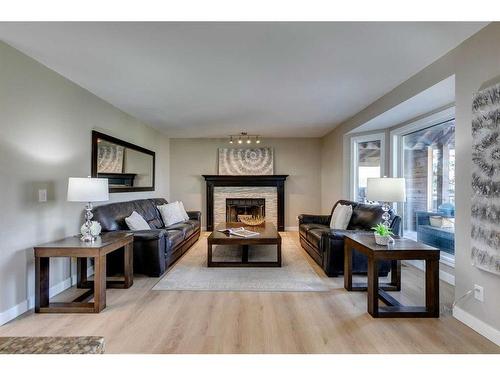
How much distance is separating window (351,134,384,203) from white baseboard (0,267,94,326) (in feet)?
15.7

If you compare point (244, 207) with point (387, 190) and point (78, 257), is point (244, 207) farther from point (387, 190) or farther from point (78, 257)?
point (78, 257)

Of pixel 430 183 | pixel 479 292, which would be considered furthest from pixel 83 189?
pixel 430 183

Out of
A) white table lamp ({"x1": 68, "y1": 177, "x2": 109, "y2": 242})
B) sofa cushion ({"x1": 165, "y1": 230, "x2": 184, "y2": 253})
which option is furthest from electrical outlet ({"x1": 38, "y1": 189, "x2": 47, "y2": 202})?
sofa cushion ({"x1": 165, "y1": 230, "x2": 184, "y2": 253})

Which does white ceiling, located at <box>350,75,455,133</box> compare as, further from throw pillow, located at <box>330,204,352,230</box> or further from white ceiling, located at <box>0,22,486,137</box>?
throw pillow, located at <box>330,204,352,230</box>

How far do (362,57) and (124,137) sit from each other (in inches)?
150

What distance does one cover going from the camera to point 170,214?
520 centimetres

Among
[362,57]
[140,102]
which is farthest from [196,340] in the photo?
[140,102]

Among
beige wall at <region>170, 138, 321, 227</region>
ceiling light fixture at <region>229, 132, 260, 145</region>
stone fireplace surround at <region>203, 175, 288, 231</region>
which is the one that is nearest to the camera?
ceiling light fixture at <region>229, 132, 260, 145</region>

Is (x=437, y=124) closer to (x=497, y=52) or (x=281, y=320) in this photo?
(x=497, y=52)

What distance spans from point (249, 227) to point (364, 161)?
2596 mm

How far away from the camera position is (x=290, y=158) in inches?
281

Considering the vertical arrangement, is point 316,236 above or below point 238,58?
below

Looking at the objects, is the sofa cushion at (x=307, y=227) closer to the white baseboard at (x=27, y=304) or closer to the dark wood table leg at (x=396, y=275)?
the dark wood table leg at (x=396, y=275)

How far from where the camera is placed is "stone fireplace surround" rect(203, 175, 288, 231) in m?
6.99
